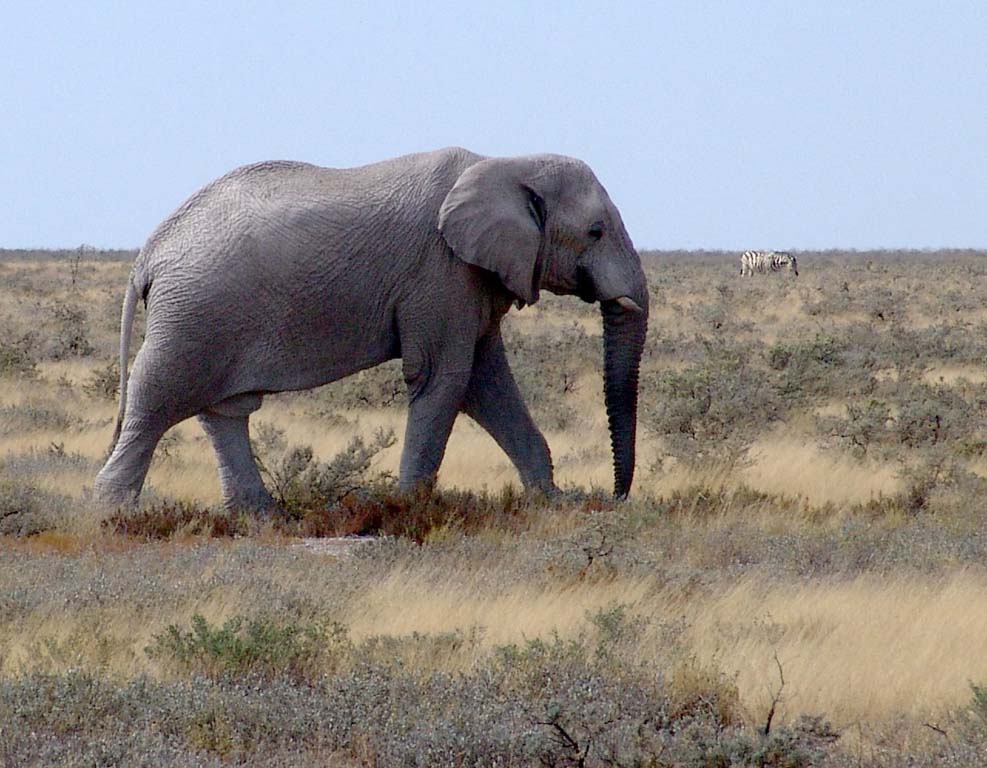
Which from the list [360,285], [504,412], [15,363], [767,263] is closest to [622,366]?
[504,412]

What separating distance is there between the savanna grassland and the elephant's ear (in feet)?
5.07

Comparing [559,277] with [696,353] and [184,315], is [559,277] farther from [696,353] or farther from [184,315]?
[696,353]

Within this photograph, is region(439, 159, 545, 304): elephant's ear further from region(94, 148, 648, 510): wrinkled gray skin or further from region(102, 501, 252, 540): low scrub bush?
region(102, 501, 252, 540): low scrub bush

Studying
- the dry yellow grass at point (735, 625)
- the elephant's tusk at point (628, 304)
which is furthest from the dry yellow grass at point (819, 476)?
the dry yellow grass at point (735, 625)

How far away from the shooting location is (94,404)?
17.4m

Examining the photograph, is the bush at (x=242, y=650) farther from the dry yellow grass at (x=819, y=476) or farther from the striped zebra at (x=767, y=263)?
the striped zebra at (x=767, y=263)

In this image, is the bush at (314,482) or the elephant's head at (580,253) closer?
the elephant's head at (580,253)

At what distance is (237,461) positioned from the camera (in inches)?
416

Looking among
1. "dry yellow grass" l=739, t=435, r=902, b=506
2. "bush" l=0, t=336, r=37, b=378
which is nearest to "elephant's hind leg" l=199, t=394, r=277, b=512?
"dry yellow grass" l=739, t=435, r=902, b=506

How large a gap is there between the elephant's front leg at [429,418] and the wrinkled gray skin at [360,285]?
0.01 metres

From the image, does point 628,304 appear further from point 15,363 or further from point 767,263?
point 767,263

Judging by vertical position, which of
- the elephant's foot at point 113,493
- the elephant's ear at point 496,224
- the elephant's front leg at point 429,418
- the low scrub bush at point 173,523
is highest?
the elephant's ear at point 496,224

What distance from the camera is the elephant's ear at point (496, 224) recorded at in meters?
10.0

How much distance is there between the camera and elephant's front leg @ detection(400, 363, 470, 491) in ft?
33.7
